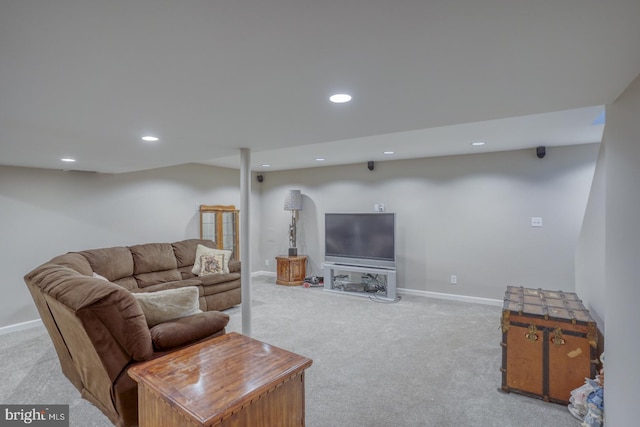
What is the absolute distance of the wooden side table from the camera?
6062 millimetres

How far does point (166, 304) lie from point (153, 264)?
261 centimetres

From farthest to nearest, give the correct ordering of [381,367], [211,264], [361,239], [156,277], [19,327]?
1. [361,239]
2. [211,264]
3. [156,277]
4. [19,327]
5. [381,367]

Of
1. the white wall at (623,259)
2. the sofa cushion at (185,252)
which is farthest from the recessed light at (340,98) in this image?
the sofa cushion at (185,252)

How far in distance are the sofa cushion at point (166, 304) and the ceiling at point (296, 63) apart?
3.90 ft

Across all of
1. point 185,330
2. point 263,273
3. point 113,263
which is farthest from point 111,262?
point 263,273

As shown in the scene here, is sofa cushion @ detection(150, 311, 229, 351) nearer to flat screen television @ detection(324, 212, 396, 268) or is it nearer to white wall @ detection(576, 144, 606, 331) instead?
white wall @ detection(576, 144, 606, 331)

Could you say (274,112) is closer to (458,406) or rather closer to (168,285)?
(458,406)

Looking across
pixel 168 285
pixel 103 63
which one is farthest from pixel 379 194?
pixel 103 63

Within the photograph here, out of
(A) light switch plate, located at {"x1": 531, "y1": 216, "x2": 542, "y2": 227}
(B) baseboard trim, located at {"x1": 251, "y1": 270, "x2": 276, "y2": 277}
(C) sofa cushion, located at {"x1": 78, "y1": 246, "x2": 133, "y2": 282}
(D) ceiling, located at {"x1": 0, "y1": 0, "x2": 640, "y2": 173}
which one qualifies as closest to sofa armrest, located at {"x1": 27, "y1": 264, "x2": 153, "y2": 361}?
(D) ceiling, located at {"x1": 0, "y1": 0, "x2": 640, "y2": 173}

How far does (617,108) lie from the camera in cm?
156

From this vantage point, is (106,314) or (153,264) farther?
(153,264)

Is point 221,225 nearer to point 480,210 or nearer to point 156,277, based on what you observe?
point 156,277

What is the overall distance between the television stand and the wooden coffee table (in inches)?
135

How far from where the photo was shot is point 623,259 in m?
1.47
